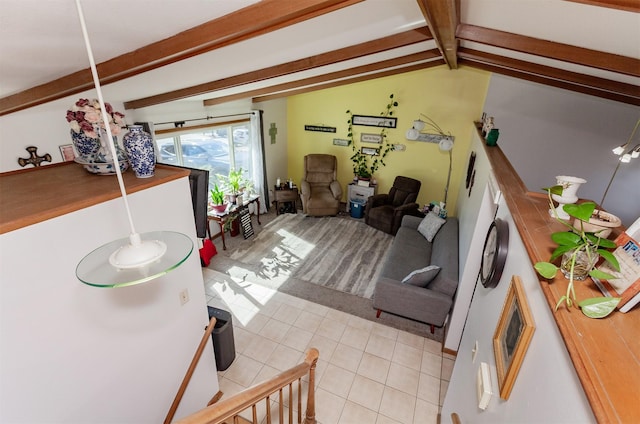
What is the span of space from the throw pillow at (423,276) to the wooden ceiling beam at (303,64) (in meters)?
2.20

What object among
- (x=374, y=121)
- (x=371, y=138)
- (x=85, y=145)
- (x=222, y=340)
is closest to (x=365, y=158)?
(x=371, y=138)

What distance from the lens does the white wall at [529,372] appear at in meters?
0.79

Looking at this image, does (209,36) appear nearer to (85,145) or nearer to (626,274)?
(85,145)

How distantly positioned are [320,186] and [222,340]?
4.29m

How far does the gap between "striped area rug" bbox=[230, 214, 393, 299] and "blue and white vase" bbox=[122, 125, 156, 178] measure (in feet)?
9.39

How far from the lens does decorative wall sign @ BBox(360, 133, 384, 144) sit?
6125 mm

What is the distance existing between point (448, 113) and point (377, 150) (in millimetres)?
1485

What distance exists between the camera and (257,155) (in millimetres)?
5797

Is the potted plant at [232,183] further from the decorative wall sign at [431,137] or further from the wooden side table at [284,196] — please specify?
the decorative wall sign at [431,137]

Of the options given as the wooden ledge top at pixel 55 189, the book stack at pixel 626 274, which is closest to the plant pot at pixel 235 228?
the wooden ledge top at pixel 55 189

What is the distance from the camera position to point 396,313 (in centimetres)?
343

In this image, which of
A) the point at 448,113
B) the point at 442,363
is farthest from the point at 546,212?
the point at 448,113

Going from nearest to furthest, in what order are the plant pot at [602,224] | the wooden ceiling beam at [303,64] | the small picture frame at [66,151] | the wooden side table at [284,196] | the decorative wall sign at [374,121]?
1. the plant pot at [602,224]
2. the wooden ceiling beam at [303,64]
3. the small picture frame at [66,151]
4. the decorative wall sign at [374,121]
5. the wooden side table at [284,196]

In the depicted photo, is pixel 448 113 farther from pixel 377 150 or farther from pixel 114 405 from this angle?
pixel 114 405
